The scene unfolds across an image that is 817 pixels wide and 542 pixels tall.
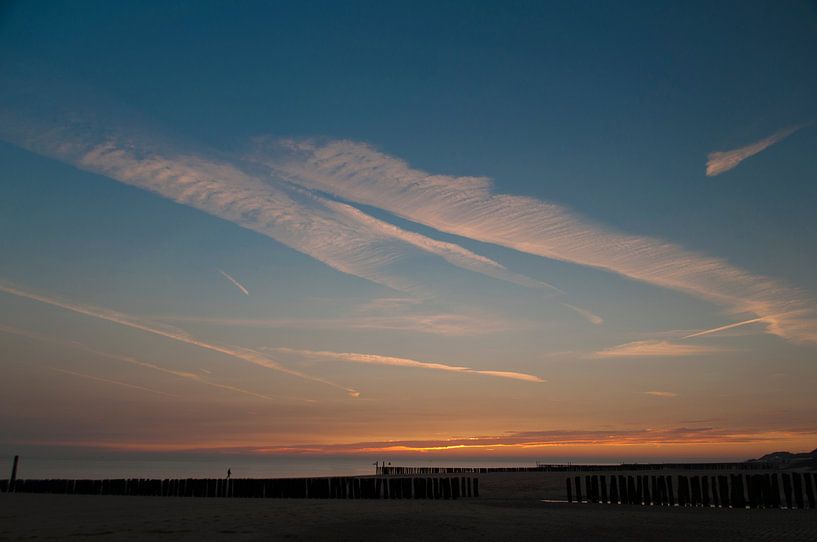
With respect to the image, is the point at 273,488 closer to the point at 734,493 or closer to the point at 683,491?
the point at 683,491

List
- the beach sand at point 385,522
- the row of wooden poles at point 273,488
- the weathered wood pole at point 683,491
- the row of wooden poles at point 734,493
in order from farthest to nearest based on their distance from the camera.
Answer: the row of wooden poles at point 273,488 < the weathered wood pole at point 683,491 < the row of wooden poles at point 734,493 < the beach sand at point 385,522

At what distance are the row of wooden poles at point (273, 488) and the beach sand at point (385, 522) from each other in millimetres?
3505

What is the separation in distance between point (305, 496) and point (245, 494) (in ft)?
9.67

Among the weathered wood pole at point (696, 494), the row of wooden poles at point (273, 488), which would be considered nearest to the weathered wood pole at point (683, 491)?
the weathered wood pole at point (696, 494)

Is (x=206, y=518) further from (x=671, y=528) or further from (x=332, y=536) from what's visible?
(x=671, y=528)

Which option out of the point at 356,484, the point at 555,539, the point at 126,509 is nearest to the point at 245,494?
the point at 356,484

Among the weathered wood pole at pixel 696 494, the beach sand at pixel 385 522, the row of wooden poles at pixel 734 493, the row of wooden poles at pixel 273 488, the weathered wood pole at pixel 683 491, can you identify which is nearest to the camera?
the beach sand at pixel 385 522

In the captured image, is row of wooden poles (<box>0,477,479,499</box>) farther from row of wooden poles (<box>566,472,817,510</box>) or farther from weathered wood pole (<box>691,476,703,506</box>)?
weathered wood pole (<box>691,476,703,506</box>)

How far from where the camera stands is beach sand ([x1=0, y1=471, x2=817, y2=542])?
15.6 metres

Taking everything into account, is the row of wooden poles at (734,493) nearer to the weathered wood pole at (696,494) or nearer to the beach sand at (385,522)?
the weathered wood pole at (696,494)

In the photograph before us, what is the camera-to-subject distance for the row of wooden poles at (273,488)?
2831cm

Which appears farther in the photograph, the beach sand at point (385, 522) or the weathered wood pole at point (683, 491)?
the weathered wood pole at point (683, 491)

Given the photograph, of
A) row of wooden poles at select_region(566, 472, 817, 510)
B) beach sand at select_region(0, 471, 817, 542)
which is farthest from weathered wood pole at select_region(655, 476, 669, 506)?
beach sand at select_region(0, 471, 817, 542)

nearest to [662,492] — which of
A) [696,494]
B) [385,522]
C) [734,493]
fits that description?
[696,494]
